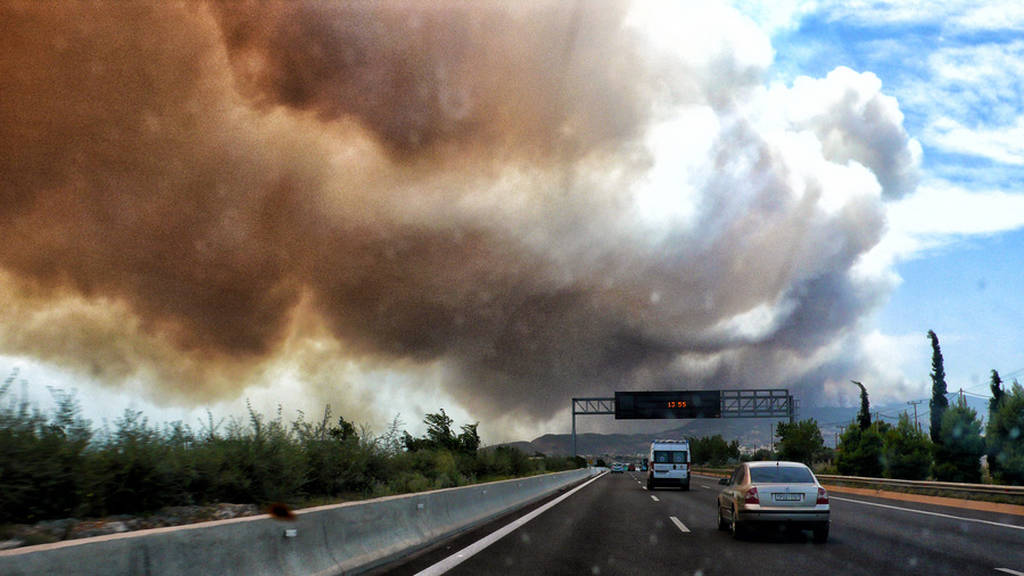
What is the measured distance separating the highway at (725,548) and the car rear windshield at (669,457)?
19956 millimetres

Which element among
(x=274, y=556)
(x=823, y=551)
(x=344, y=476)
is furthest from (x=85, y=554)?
(x=344, y=476)

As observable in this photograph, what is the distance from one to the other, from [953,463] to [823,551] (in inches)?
2025

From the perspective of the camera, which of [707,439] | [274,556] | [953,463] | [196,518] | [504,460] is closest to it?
[274,556]

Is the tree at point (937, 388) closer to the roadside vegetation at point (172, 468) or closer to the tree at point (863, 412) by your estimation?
the tree at point (863, 412)

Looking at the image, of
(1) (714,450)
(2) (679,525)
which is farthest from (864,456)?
(1) (714,450)

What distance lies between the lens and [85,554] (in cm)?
Result: 471

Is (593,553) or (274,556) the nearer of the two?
(274,556)

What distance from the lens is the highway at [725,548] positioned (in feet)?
32.5

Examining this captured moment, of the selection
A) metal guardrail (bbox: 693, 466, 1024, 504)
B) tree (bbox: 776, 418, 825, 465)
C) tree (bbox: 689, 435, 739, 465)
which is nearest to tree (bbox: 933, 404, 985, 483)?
metal guardrail (bbox: 693, 466, 1024, 504)

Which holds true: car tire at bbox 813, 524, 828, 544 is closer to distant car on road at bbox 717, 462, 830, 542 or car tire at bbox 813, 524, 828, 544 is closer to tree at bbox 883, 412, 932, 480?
distant car on road at bbox 717, 462, 830, 542

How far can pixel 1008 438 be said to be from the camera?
4500 centimetres

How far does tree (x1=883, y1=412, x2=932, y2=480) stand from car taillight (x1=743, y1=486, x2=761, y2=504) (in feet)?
157

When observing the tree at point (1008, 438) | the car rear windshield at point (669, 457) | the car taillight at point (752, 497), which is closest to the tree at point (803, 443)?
the tree at point (1008, 438)

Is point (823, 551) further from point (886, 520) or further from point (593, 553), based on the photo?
point (886, 520)
